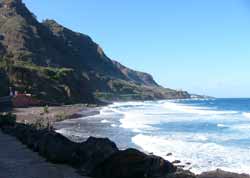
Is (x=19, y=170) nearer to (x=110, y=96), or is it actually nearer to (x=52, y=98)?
(x=52, y=98)

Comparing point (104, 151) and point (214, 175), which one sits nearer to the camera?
point (214, 175)

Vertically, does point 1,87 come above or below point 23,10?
below

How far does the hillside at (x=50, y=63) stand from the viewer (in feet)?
270

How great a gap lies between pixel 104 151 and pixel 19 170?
2132mm

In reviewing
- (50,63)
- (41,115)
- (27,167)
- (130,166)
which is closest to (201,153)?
(27,167)

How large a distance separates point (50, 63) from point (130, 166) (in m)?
114

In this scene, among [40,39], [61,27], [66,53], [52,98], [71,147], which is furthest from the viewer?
[61,27]

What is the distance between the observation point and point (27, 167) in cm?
1308

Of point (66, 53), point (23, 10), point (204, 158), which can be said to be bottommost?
point (204, 158)

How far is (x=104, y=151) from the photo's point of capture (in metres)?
12.8

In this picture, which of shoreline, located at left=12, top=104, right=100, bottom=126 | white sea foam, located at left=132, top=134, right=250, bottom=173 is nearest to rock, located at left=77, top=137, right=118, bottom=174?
white sea foam, located at left=132, top=134, right=250, bottom=173

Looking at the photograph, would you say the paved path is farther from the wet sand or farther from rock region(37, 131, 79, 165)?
the wet sand

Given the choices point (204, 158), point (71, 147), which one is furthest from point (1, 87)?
point (71, 147)

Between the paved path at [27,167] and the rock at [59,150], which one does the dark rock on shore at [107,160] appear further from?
the paved path at [27,167]
